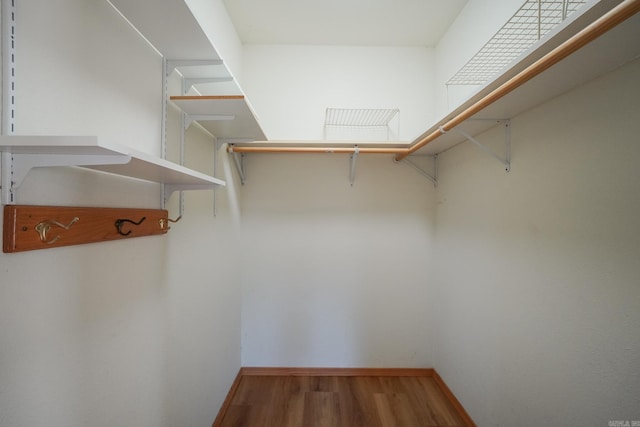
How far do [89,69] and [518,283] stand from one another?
1.78m

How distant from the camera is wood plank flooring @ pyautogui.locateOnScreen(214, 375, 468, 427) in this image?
1.54 metres

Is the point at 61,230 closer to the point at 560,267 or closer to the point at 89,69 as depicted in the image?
the point at 89,69

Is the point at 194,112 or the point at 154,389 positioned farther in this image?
the point at 194,112

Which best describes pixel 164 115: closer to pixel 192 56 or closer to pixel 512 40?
pixel 192 56

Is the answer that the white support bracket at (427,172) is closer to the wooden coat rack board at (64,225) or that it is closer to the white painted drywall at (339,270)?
the white painted drywall at (339,270)

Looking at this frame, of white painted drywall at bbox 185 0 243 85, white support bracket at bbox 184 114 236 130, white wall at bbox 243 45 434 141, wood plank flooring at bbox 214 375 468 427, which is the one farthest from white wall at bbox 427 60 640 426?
white painted drywall at bbox 185 0 243 85

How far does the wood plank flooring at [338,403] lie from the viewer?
154 centimetres

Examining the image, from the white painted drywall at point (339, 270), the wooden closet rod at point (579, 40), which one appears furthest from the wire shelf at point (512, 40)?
the white painted drywall at point (339, 270)

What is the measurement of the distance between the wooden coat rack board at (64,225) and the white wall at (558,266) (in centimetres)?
151

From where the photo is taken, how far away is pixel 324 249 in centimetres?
196

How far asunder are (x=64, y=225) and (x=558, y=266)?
158 centimetres

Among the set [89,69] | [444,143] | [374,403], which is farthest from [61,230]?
[374,403]

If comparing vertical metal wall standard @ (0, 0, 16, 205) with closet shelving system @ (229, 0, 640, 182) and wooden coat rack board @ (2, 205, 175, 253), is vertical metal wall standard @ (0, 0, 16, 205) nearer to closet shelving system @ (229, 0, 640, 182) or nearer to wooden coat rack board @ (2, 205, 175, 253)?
wooden coat rack board @ (2, 205, 175, 253)

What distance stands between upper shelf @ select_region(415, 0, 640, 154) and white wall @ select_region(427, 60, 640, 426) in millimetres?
57
